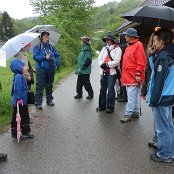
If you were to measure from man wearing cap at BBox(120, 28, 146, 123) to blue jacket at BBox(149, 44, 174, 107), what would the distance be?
83.3 inches

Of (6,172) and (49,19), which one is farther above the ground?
(49,19)

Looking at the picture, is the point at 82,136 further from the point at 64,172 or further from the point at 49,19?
the point at 49,19

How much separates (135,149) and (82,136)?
117 centimetres

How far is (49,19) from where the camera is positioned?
22.8m

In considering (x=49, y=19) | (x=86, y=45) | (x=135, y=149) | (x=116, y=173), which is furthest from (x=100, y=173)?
(x=49, y=19)

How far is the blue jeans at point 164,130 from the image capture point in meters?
4.93

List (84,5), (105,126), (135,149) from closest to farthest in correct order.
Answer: (135,149) < (105,126) < (84,5)

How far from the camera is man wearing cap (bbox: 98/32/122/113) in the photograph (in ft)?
25.8

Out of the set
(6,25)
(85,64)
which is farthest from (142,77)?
(6,25)

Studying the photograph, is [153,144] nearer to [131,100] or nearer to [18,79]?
[131,100]

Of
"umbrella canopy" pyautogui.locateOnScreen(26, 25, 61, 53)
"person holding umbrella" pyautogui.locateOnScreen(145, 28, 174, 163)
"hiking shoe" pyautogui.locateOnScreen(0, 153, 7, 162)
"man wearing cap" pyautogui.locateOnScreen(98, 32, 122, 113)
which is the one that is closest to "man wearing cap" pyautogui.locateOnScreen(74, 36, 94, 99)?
"umbrella canopy" pyautogui.locateOnScreen(26, 25, 61, 53)

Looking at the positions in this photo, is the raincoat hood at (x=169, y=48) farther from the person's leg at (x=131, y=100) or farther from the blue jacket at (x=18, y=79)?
the blue jacket at (x=18, y=79)

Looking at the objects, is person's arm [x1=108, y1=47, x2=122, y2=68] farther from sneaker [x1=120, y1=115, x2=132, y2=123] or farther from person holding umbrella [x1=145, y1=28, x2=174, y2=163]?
person holding umbrella [x1=145, y1=28, x2=174, y2=163]

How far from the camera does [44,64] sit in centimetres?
872
